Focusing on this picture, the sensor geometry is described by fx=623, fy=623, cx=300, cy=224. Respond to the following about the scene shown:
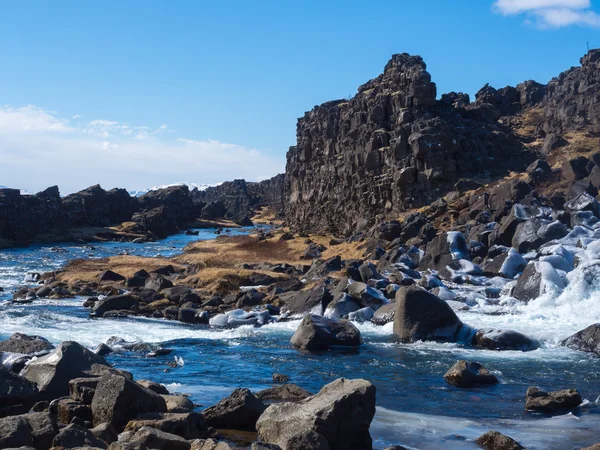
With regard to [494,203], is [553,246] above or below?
below

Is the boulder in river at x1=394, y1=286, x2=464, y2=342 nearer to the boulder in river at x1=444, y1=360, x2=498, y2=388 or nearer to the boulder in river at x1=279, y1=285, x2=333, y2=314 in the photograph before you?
→ the boulder in river at x1=279, y1=285, x2=333, y2=314

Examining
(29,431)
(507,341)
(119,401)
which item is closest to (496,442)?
(119,401)

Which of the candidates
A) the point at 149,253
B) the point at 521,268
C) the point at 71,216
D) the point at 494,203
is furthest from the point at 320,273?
the point at 71,216

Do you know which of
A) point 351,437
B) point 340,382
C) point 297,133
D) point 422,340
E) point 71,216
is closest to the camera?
point 351,437

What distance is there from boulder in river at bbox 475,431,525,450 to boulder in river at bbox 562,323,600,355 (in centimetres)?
1056

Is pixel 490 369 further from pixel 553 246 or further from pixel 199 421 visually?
pixel 553 246

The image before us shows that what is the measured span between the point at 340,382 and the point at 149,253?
68892 millimetres

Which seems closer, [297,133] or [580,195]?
[580,195]

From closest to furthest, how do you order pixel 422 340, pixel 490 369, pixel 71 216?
pixel 490 369
pixel 422 340
pixel 71 216

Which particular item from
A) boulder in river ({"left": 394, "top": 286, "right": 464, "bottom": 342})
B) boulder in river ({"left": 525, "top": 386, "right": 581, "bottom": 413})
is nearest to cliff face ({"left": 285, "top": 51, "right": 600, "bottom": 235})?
boulder in river ({"left": 394, "top": 286, "right": 464, "bottom": 342})

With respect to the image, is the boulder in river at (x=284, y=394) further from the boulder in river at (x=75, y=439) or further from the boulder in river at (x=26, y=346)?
the boulder in river at (x=26, y=346)

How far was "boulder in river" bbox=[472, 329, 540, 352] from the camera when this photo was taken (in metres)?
22.6

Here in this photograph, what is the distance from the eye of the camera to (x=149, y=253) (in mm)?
79062

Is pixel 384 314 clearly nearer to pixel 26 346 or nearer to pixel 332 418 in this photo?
pixel 26 346
